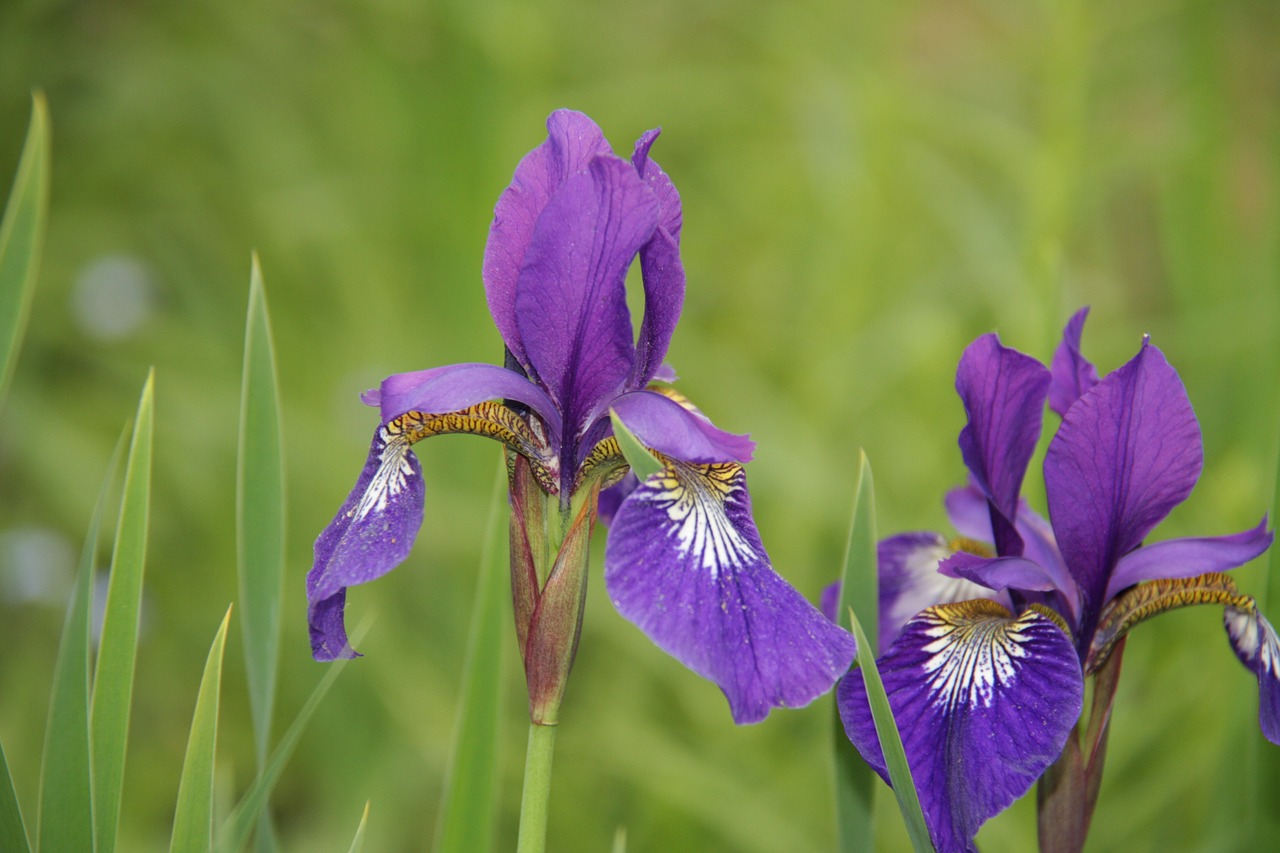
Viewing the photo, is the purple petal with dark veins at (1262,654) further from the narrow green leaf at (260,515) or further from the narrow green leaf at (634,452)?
the narrow green leaf at (260,515)

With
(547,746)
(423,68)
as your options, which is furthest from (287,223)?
(547,746)

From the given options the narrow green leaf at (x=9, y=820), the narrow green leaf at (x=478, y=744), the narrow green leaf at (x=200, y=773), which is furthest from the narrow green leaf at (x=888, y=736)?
the narrow green leaf at (x=9, y=820)

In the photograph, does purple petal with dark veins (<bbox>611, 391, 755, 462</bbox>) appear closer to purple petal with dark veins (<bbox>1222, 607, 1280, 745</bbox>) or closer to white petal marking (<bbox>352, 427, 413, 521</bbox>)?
white petal marking (<bbox>352, 427, 413, 521</bbox>)

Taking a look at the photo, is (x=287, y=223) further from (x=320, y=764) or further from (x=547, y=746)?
(x=547, y=746)

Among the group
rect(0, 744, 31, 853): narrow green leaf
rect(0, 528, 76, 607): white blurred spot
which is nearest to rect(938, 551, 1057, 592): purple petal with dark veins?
rect(0, 744, 31, 853): narrow green leaf

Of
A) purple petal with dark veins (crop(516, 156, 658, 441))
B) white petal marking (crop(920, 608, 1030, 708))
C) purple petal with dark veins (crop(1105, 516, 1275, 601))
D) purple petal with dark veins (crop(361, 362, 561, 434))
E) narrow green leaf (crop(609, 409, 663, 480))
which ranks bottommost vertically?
white petal marking (crop(920, 608, 1030, 708))

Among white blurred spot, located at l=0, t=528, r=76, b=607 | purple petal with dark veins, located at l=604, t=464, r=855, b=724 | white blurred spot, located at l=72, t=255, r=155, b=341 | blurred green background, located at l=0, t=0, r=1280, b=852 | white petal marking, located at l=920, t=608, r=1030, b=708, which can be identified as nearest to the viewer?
purple petal with dark veins, located at l=604, t=464, r=855, b=724

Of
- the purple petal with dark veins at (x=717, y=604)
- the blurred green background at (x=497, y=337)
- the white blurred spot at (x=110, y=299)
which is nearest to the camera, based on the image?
the purple petal with dark veins at (x=717, y=604)
